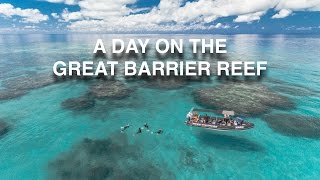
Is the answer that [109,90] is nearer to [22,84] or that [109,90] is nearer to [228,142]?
[22,84]

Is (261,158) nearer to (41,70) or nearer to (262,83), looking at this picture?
(262,83)

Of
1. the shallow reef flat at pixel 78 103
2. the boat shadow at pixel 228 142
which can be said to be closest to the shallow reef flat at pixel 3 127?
the shallow reef flat at pixel 78 103

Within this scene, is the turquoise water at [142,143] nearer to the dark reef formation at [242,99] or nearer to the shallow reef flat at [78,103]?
the shallow reef flat at [78,103]

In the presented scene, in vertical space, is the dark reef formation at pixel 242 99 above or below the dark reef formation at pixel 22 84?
below

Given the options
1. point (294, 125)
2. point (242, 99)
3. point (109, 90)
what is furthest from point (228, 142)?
point (109, 90)

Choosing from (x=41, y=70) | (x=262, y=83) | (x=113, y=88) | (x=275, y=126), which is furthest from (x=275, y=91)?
(x=41, y=70)

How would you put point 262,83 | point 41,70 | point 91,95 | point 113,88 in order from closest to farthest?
point 91,95, point 113,88, point 262,83, point 41,70
